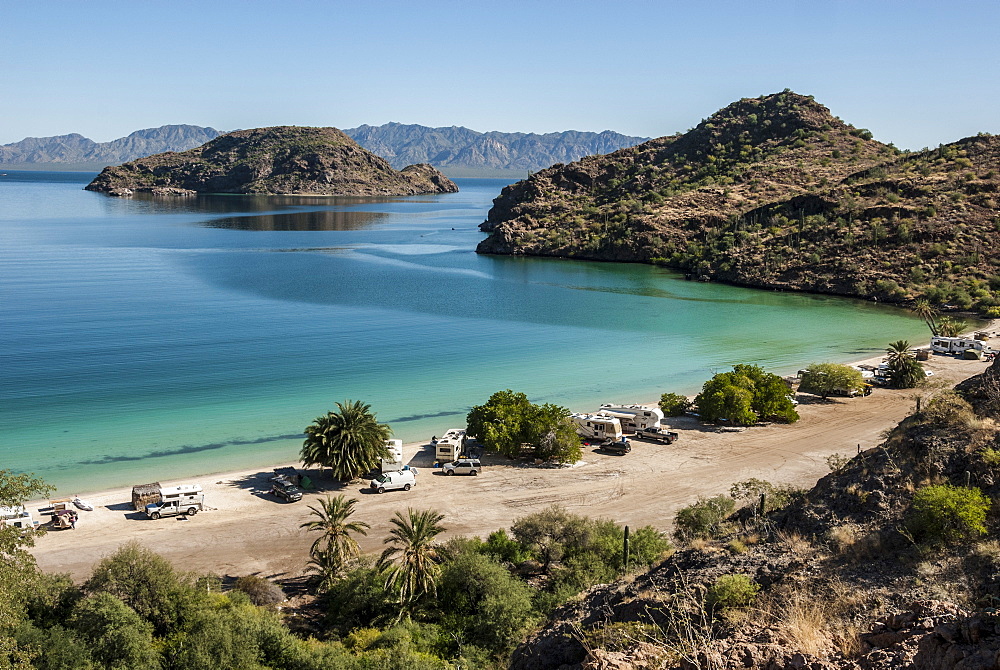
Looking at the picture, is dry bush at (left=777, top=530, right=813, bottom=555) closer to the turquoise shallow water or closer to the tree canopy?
the turquoise shallow water

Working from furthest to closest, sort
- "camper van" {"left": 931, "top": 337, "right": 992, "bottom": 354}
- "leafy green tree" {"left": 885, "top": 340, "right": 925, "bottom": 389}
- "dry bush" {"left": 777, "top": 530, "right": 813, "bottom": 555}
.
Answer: "camper van" {"left": 931, "top": 337, "right": 992, "bottom": 354} < "leafy green tree" {"left": 885, "top": 340, "right": 925, "bottom": 389} < "dry bush" {"left": 777, "top": 530, "right": 813, "bottom": 555}

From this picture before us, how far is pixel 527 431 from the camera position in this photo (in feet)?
118

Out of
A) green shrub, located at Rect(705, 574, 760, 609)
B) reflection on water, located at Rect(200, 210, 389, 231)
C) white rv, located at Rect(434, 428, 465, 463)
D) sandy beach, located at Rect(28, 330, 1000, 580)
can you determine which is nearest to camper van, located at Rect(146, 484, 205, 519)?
sandy beach, located at Rect(28, 330, 1000, 580)

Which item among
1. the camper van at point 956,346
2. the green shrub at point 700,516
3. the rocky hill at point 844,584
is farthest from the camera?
the camper van at point 956,346

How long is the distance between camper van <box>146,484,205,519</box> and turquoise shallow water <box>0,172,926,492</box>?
4.89 metres

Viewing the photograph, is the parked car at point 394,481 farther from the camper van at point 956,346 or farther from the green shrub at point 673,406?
the camper van at point 956,346

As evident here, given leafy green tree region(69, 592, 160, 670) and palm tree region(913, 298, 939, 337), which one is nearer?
leafy green tree region(69, 592, 160, 670)

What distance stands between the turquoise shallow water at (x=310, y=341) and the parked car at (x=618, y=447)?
8246mm

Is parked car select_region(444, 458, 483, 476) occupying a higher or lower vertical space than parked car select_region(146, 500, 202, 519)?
higher

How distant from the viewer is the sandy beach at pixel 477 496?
26.0 m

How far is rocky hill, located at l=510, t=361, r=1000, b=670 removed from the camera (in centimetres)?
848

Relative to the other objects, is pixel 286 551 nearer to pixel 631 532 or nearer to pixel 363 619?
pixel 363 619

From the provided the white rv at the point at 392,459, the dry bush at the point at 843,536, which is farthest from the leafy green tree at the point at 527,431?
the dry bush at the point at 843,536

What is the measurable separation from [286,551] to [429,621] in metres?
7.48
